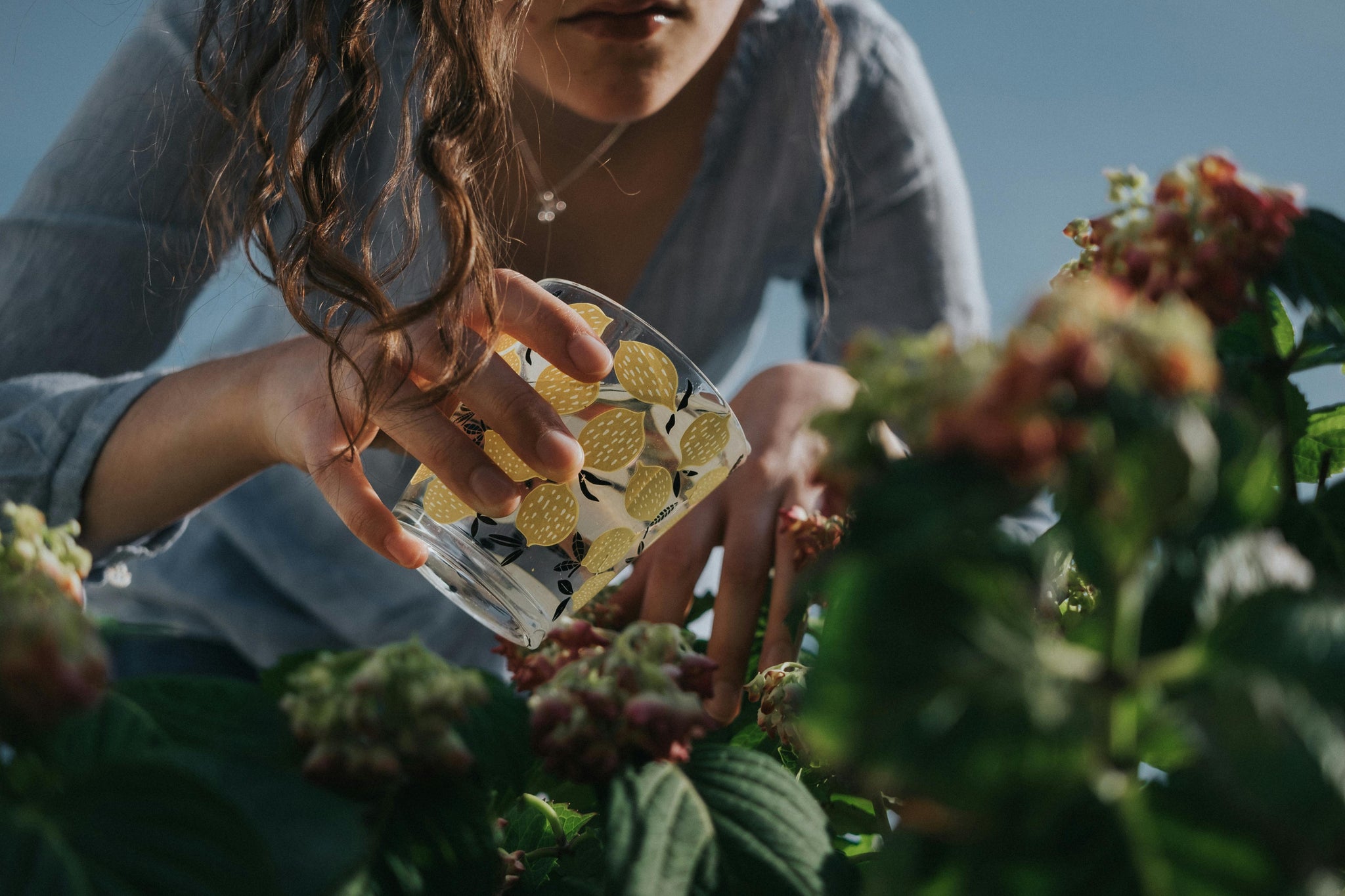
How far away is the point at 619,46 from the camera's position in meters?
0.70

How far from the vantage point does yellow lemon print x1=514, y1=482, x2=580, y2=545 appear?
43 centimetres

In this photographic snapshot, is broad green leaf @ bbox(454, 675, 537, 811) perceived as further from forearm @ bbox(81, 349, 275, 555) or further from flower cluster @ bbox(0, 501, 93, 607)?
forearm @ bbox(81, 349, 275, 555)

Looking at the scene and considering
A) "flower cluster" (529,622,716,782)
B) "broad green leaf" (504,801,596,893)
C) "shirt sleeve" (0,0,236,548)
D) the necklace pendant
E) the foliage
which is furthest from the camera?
the necklace pendant

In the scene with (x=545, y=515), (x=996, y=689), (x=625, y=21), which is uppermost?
(x=625, y=21)

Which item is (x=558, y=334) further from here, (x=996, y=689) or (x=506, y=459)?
(x=996, y=689)

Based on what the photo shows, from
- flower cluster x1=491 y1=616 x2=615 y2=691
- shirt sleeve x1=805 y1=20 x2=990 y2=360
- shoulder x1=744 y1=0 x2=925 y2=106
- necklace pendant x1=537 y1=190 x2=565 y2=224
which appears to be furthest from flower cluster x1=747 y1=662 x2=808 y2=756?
shoulder x1=744 y1=0 x2=925 y2=106

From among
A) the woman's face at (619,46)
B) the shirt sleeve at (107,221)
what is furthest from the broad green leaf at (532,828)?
the shirt sleeve at (107,221)

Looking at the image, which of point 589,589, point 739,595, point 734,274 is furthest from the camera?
point 734,274

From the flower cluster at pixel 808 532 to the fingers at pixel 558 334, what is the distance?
0.45 feet

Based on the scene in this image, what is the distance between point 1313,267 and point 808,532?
0.30m

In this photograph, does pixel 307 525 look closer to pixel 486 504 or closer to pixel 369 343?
pixel 369 343

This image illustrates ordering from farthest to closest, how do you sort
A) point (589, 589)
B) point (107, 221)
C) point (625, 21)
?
point (107, 221) < point (625, 21) < point (589, 589)

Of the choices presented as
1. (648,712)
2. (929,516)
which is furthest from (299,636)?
(929,516)

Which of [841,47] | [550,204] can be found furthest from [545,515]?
[841,47]
